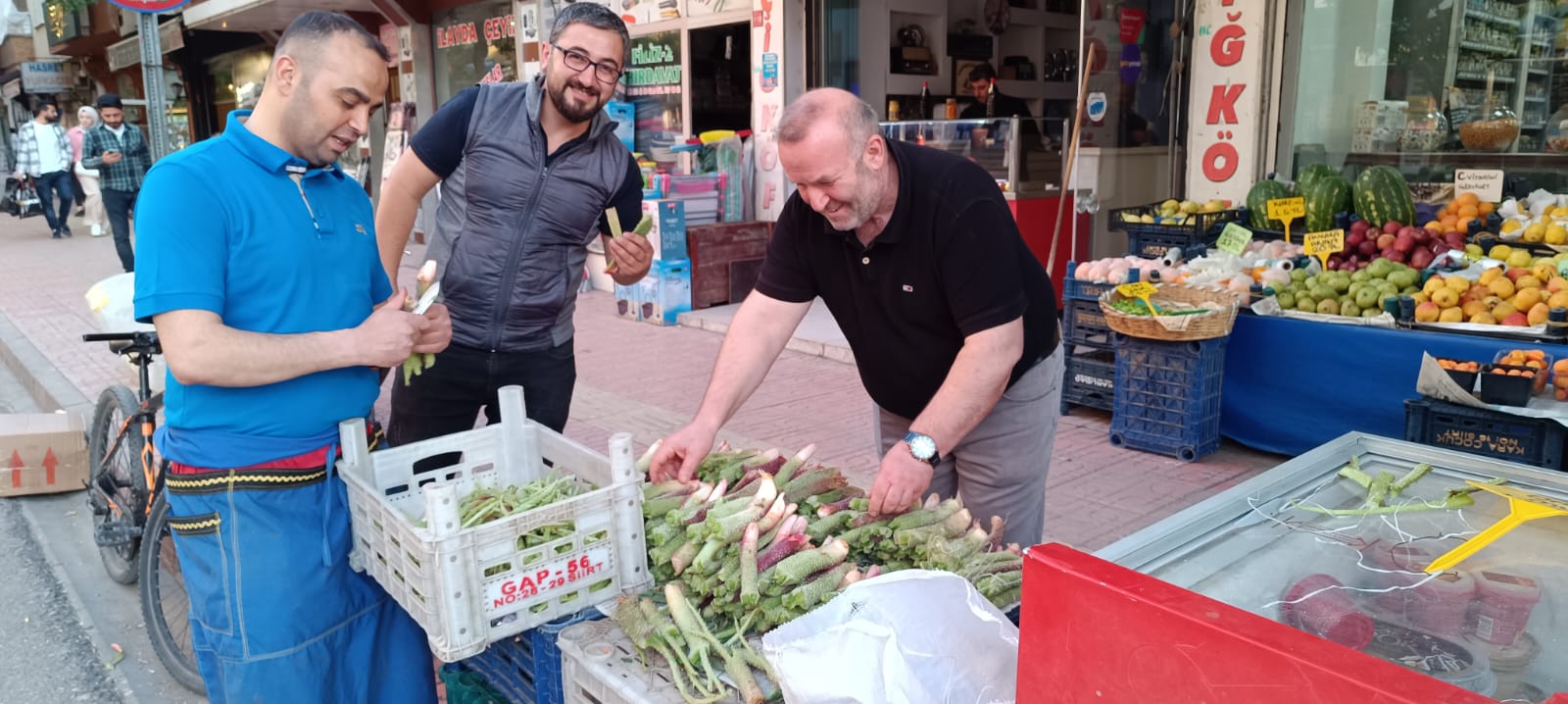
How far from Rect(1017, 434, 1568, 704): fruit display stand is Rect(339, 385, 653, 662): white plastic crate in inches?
41.7

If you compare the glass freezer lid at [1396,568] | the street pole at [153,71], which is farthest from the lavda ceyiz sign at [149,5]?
the glass freezer lid at [1396,568]

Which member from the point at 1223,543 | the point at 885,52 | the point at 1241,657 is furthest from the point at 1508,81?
the point at 1241,657

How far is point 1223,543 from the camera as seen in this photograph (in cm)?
182

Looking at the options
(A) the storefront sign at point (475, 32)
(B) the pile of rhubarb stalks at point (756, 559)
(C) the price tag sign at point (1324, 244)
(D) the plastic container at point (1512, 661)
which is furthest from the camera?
(A) the storefront sign at point (475, 32)

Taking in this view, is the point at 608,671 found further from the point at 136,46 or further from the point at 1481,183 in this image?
the point at 136,46

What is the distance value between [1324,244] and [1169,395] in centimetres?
135

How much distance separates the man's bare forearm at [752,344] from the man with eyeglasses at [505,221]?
0.56 metres

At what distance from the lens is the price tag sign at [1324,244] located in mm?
5875

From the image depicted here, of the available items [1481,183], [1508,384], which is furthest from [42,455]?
[1481,183]

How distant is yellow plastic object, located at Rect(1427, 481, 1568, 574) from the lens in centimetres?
172

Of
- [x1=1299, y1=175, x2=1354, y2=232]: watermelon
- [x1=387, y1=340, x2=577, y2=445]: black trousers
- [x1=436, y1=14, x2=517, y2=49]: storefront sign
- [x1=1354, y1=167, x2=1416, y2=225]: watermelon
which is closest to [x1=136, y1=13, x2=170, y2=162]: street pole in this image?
[x1=387, y1=340, x2=577, y2=445]: black trousers

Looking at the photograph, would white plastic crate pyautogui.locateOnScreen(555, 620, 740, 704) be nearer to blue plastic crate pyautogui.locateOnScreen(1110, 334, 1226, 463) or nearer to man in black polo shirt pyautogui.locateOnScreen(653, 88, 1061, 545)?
man in black polo shirt pyautogui.locateOnScreen(653, 88, 1061, 545)

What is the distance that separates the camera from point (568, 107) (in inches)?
125

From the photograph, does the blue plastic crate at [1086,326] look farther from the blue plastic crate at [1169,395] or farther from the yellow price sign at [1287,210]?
the yellow price sign at [1287,210]
